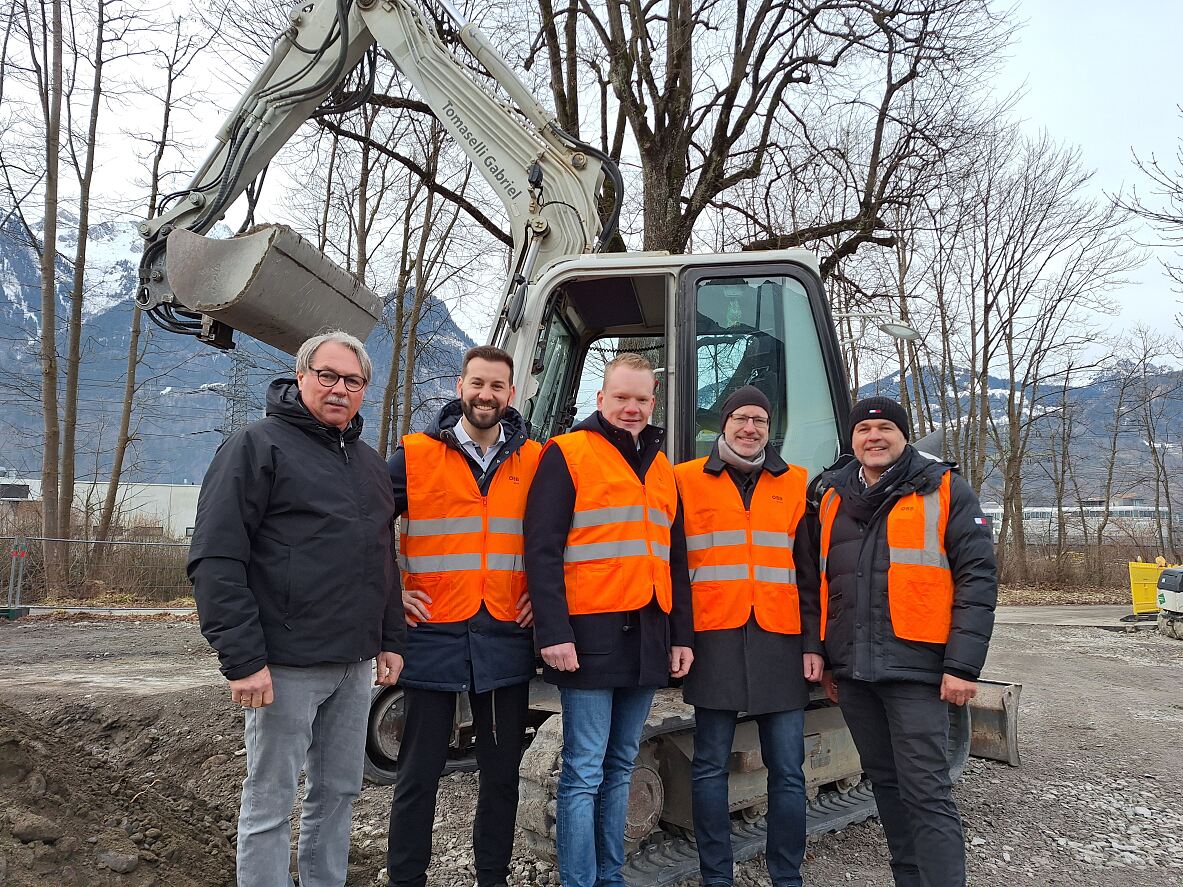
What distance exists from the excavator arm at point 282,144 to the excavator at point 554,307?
0.04 ft

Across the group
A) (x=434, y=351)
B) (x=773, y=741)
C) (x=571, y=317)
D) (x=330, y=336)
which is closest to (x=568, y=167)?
(x=571, y=317)

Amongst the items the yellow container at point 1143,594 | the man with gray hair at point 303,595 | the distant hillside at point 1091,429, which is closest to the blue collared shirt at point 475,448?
the man with gray hair at point 303,595

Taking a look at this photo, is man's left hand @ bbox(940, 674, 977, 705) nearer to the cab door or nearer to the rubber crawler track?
the rubber crawler track

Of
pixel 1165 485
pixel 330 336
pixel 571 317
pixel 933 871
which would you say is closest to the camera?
pixel 330 336

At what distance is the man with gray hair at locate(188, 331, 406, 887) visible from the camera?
2.23 meters

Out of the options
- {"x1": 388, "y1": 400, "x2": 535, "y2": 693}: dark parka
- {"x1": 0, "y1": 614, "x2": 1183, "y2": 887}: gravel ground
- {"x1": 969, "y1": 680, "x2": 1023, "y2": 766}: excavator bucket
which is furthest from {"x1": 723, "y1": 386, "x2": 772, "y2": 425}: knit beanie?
{"x1": 969, "y1": 680, "x2": 1023, "y2": 766}: excavator bucket

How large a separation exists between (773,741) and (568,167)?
352cm

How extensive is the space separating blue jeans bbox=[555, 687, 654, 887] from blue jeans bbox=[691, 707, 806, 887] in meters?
0.37

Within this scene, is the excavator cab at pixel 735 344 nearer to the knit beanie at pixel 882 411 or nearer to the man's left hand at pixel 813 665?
the knit beanie at pixel 882 411

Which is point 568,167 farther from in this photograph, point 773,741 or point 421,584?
point 773,741

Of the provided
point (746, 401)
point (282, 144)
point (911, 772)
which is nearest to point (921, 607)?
point (911, 772)

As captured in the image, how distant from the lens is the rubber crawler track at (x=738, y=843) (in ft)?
11.0

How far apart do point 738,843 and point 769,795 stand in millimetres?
744

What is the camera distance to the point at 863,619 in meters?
2.99
